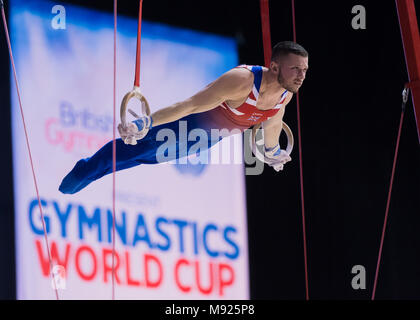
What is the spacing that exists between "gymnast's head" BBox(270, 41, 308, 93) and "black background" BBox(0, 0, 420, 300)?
2383 mm

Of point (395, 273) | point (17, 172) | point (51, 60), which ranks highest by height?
point (51, 60)

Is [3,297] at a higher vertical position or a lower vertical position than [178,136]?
lower

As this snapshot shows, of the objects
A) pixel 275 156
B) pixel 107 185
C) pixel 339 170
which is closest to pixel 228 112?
pixel 275 156

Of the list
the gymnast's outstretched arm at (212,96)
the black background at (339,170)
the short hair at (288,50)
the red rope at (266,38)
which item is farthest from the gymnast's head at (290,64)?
the black background at (339,170)

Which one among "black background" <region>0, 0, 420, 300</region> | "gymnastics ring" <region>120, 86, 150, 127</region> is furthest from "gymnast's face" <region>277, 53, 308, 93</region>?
"black background" <region>0, 0, 420, 300</region>

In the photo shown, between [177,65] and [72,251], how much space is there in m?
1.47

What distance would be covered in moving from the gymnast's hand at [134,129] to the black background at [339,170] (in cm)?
260

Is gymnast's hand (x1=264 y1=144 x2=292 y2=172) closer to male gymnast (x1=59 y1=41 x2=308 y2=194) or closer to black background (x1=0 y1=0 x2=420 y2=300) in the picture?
male gymnast (x1=59 y1=41 x2=308 y2=194)

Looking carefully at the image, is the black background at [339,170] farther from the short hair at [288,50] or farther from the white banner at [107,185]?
the short hair at [288,50]
